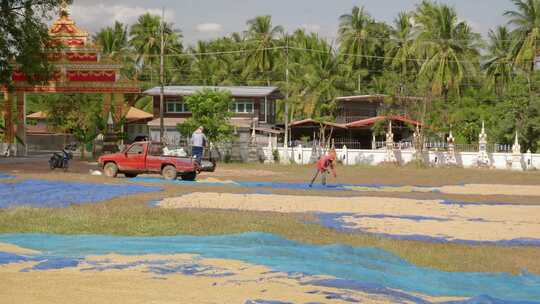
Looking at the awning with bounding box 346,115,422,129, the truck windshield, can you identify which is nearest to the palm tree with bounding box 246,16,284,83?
the awning with bounding box 346,115,422,129

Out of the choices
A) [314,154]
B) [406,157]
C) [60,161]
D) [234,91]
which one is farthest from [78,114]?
[406,157]

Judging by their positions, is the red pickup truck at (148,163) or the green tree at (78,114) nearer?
the red pickup truck at (148,163)

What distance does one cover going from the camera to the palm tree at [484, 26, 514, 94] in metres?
59.1

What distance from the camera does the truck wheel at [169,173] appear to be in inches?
1030

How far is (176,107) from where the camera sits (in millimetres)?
55875

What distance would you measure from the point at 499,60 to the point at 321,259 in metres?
53.7

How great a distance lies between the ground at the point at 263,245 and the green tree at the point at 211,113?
68.5 ft

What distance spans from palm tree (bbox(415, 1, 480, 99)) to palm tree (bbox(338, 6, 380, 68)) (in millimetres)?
5718

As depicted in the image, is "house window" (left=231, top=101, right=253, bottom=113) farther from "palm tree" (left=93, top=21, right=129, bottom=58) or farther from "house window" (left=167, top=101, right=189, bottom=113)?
"palm tree" (left=93, top=21, right=129, bottom=58)

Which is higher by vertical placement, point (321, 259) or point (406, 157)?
point (406, 157)

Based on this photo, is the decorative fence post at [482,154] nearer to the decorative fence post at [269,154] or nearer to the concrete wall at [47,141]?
the decorative fence post at [269,154]

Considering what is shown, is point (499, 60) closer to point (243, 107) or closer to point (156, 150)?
point (243, 107)

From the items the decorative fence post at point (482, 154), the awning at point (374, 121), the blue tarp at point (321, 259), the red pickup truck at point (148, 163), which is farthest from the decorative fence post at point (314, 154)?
the blue tarp at point (321, 259)

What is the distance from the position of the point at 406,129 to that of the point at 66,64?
81.9 ft
